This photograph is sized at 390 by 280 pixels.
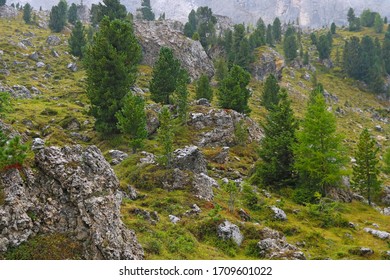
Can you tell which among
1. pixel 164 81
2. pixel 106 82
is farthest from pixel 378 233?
pixel 164 81

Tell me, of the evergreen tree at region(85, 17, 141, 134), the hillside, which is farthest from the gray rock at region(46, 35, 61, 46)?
the evergreen tree at region(85, 17, 141, 134)

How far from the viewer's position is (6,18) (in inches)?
6447

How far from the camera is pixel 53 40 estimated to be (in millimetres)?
137750

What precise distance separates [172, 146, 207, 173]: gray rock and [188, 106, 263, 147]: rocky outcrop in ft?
61.1

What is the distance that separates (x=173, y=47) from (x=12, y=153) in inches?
4543


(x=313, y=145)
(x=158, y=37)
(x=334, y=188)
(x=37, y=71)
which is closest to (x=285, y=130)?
(x=313, y=145)

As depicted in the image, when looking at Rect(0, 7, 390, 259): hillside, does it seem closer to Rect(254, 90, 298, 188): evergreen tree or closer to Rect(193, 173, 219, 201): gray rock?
Rect(193, 173, 219, 201): gray rock

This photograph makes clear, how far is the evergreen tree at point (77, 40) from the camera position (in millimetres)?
121625

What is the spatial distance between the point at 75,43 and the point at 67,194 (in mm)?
→ 111773

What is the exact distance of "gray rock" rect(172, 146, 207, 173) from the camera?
40938 millimetres

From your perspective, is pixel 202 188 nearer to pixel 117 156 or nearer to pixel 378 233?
pixel 378 233

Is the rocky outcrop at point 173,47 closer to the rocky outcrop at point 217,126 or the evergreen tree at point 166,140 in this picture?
the rocky outcrop at point 217,126

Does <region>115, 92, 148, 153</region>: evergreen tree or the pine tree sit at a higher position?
<region>115, 92, 148, 153</region>: evergreen tree

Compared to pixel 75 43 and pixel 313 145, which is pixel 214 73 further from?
pixel 313 145
